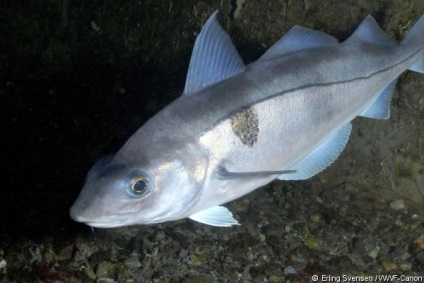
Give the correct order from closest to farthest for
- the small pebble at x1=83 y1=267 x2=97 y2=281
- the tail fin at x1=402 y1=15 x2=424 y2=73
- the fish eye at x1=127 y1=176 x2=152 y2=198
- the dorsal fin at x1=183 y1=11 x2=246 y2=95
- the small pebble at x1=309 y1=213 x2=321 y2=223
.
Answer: the fish eye at x1=127 y1=176 x2=152 y2=198, the dorsal fin at x1=183 y1=11 x2=246 y2=95, the tail fin at x1=402 y1=15 x2=424 y2=73, the small pebble at x1=83 y1=267 x2=97 y2=281, the small pebble at x1=309 y1=213 x2=321 y2=223

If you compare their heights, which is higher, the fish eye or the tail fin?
the tail fin

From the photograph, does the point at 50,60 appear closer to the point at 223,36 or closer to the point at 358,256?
the point at 223,36

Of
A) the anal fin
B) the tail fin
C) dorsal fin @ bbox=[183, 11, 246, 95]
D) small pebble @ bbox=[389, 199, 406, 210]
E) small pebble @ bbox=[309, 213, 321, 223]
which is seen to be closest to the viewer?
dorsal fin @ bbox=[183, 11, 246, 95]

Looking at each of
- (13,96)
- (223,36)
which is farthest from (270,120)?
(13,96)

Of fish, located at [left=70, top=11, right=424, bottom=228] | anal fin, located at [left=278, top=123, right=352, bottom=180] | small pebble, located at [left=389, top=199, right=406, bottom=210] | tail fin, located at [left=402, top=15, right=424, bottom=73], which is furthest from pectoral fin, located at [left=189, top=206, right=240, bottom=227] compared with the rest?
small pebble, located at [left=389, top=199, right=406, bottom=210]

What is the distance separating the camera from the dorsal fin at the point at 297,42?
9.95 ft

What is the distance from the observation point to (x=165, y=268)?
427 cm

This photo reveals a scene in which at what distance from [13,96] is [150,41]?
8.43ft

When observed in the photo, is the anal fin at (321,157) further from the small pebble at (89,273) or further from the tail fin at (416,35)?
the small pebble at (89,273)

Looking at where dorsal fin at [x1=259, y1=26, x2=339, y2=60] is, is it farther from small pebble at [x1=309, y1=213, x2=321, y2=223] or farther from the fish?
small pebble at [x1=309, y1=213, x2=321, y2=223]

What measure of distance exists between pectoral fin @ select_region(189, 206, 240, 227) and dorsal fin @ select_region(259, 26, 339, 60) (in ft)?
3.74

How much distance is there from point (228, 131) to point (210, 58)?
0.49 m

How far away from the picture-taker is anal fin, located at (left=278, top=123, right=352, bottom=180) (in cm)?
323

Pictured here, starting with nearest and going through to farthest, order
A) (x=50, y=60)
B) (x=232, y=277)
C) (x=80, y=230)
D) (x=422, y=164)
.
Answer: (x=232, y=277), (x=80, y=230), (x=422, y=164), (x=50, y=60)
